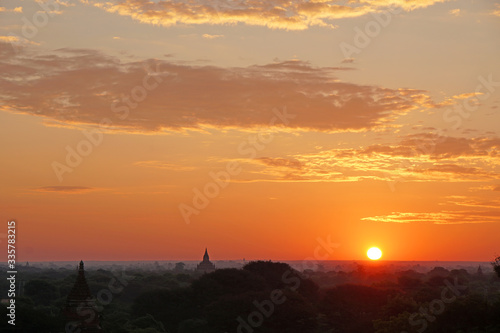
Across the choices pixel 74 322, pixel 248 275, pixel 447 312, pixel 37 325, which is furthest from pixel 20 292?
pixel 74 322

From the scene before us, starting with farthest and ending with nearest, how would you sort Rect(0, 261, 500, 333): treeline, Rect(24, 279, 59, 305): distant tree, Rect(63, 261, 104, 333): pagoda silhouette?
Rect(24, 279, 59, 305): distant tree → Rect(0, 261, 500, 333): treeline → Rect(63, 261, 104, 333): pagoda silhouette

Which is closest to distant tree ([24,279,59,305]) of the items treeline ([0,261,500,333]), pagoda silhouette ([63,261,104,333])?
treeline ([0,261,500,333])

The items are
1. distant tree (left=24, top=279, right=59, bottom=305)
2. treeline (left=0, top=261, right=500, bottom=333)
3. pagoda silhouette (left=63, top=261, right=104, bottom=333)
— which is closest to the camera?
pagoda silhouette (left=63, top=261, right=104, bottom=333)

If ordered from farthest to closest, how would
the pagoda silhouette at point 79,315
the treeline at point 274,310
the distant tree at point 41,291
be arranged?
the distant tree at point 41,291, the treeline at point 274,310, the pagoda silhouette at point 79,315

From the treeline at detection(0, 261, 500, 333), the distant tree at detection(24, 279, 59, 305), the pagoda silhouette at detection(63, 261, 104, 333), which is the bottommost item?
the pagoda silhouette at detection(63, 261, 104, 333)

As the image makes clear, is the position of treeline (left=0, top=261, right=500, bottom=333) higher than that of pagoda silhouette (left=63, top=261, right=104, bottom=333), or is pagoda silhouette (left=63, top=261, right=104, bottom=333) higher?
treeline (left=0, top=261, right=500, bottom=333)

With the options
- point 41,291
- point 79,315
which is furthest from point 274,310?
point 41,291

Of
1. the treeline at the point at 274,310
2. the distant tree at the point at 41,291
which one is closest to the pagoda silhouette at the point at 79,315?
the treeline at the point at 274,310

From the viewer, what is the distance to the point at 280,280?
428 ft

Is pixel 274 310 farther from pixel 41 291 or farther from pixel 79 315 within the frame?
pixel 41 291

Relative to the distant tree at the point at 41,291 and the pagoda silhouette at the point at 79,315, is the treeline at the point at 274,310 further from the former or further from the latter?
A: the pagoda silhouette at the point at 79,315

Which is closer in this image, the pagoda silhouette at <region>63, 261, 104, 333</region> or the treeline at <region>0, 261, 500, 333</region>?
the pagoda silhouette at <region>63, 261, 104, 333</region>

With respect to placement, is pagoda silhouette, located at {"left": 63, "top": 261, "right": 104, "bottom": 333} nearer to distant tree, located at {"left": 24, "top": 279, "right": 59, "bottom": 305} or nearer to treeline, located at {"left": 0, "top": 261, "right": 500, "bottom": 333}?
treeline, located at {"left": 0, "top": 261, "right": 500, "bottom": 333}

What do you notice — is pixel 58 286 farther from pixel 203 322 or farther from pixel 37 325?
pixel 37 325
